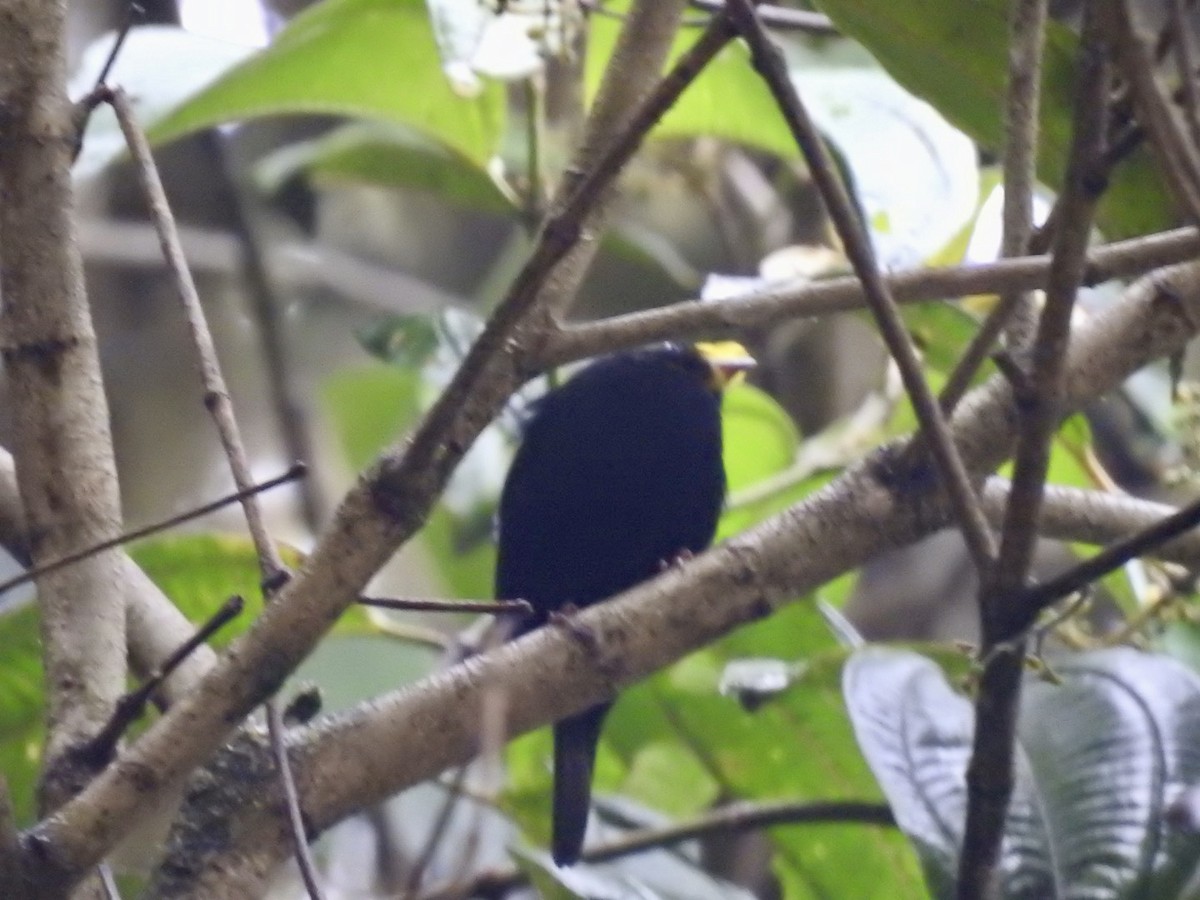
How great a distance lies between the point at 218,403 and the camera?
50.3 inches

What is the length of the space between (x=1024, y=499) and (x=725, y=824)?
1.10m

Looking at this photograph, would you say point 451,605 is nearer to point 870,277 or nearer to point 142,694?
point 142,694

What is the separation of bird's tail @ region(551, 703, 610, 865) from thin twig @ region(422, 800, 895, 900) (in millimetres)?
64

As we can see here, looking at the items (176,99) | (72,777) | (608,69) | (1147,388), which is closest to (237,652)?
(72,777)

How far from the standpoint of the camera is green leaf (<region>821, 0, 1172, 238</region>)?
1.48m

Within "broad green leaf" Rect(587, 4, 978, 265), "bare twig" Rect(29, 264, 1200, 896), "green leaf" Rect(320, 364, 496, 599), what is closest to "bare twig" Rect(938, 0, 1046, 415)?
"bare twig" Rect(29, 264, 1200, 896)

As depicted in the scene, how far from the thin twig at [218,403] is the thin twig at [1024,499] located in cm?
46

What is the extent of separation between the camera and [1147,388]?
288cm

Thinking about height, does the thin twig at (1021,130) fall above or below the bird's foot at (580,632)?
above

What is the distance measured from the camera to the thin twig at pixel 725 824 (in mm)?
1988

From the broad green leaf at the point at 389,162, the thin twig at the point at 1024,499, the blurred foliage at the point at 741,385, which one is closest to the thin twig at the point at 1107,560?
the thin twig at the point at 1024,499

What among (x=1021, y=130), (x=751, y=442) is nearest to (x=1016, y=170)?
(x=1021, y=130)

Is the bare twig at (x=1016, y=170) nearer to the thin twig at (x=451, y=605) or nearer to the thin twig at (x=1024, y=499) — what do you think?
the thin twig at (x=1024, y=499)

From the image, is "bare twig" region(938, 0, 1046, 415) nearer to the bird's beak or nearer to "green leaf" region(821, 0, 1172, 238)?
"green leaf" region(821, 0, 1172, 238)
